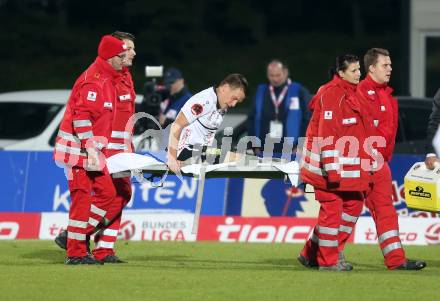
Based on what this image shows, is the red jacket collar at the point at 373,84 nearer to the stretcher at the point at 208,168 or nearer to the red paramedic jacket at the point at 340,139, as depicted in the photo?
the red paramedic jacket at the point at 340,139

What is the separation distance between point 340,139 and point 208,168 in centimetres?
144

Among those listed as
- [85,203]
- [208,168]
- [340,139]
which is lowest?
[85,203]

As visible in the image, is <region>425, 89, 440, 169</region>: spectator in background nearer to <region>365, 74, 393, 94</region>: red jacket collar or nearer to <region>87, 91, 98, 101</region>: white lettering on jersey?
<region>365, 74, 393, 94</region>: red jacket collar

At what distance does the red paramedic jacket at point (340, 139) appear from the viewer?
13.6 metres

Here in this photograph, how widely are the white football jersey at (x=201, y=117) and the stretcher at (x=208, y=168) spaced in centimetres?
26

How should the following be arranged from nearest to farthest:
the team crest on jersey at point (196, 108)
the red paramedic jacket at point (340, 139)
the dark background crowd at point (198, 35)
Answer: the red paramedic jacket at point (340, 139), the team crest on jersey at point (196, 108), the dark background crowd at point (198, 35)

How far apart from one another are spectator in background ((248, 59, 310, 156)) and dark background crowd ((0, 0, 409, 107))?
26979mm

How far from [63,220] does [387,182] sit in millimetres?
5604

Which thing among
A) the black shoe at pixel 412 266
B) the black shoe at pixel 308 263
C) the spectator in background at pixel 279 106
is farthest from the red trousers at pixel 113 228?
the spectator in background at pixel 279 106

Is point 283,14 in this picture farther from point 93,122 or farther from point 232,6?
point 93,122

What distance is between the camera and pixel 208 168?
14.3m

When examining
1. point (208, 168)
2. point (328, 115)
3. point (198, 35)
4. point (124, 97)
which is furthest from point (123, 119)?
point (198, 35)

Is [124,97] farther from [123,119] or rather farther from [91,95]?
[91,95]

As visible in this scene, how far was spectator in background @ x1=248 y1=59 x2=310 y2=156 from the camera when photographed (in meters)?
19.2
